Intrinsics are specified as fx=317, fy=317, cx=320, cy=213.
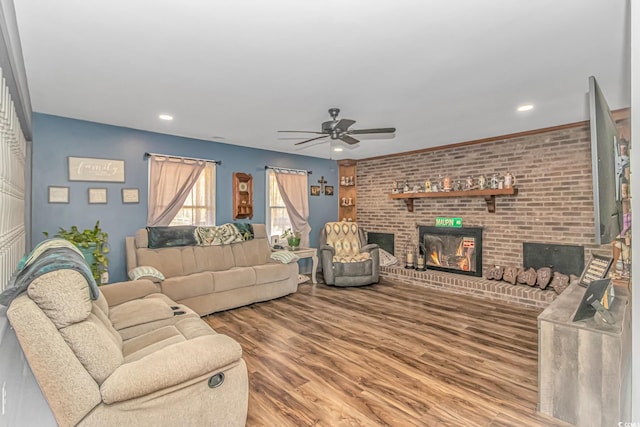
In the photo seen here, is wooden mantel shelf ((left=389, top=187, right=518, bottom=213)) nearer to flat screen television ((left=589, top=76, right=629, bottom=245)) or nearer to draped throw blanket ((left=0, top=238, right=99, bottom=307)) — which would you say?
flat screen television ((left=589, top=76, right=629, bottom=245))

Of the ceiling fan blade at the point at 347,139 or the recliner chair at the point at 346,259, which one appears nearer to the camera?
the ceiling fan blade at the point at 347,139

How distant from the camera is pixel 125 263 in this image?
410 centimetres

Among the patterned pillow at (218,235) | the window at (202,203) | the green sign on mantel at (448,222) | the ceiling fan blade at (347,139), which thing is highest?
the ceiling fan blade at (347,139)

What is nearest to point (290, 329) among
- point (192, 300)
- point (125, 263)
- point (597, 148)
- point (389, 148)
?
point (192, 300)

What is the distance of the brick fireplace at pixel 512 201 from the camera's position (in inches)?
160

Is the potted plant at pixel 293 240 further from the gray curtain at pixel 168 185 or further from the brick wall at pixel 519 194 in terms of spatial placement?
the brick wall at pixel 519 194

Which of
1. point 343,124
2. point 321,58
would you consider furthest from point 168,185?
point 321,58

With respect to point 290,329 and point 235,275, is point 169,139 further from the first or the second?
point 290,329

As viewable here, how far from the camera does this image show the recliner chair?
5.19 metres

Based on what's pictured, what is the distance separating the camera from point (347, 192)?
6.85 m

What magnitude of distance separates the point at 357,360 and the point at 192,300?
2124mm

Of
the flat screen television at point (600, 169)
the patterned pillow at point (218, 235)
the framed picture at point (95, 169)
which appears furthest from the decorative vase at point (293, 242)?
the flat screen television at point (600, 169)

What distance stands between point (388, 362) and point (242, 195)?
353cm

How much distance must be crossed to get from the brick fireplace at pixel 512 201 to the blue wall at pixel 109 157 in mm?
3070
